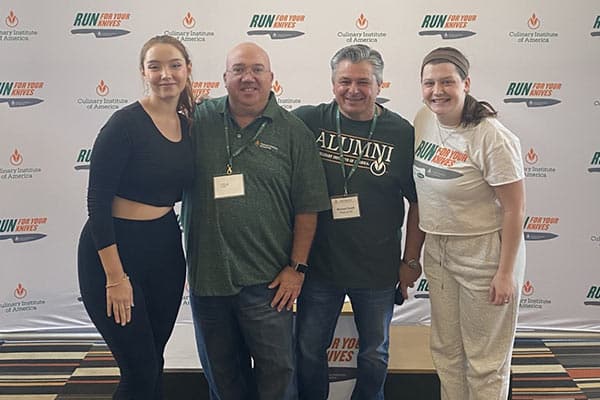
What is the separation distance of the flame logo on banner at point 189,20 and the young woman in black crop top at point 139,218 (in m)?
1.44

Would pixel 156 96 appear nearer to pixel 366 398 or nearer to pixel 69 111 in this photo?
pixel 366 398

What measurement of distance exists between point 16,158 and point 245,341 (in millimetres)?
2016

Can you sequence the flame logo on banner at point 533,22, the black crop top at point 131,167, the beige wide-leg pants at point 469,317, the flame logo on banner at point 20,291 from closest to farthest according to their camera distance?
the black crop top at point 131,167 < the beige wide-leg pants at point 469,317 < the flame logo on banner at point 533,22 < the flame logo on banner at point 20,291

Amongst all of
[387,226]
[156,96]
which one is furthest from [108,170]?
[387,226]

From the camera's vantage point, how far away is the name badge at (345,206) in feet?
6.02

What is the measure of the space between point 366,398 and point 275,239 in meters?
0.76

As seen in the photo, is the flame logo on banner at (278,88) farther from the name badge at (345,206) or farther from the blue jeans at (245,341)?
the blue jeans at (245,341)

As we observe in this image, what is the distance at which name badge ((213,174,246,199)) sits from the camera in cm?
169

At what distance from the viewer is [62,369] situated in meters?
2.75

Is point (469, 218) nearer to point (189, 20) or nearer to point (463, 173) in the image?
point (463, 173)

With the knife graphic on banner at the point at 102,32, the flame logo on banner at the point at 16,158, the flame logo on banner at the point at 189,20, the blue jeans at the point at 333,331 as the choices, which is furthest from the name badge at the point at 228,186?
the flame logo on banner at the point at 16,158

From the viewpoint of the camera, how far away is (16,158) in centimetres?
311

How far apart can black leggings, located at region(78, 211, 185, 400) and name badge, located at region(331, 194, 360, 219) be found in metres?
0.53

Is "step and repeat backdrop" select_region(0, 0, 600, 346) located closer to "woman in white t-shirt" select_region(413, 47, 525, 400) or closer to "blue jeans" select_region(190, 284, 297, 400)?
"woman in white t-shirt" select_region(413, 47, 525, 400)
